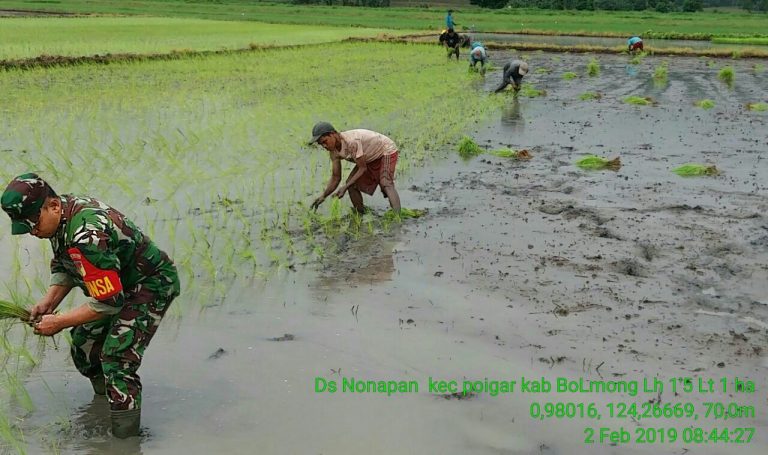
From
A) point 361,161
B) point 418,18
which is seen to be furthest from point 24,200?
point 418,18

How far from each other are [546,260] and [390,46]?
20.0 m

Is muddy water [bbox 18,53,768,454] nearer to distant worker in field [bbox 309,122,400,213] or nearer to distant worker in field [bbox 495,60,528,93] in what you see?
distant worker in field [bbox 309,122,400,213]

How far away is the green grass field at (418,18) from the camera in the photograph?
36703 mm

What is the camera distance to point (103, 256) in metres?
2.63

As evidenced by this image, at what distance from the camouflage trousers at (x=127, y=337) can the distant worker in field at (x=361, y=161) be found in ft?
7.96

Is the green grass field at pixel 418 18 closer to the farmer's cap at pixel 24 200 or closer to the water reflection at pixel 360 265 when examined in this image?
the water reflection at pixel 360 265

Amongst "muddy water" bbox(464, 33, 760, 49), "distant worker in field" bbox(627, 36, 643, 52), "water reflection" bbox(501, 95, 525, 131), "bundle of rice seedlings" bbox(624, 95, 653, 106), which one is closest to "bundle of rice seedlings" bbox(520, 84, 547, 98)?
"water reflection" bbox(501, 95, 525, 131)

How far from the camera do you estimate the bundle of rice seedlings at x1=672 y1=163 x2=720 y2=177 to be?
7.59 metres

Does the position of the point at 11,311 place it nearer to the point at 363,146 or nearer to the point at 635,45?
the point at 363,146

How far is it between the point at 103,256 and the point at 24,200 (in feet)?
1.03

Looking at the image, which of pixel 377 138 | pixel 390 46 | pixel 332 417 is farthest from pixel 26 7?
pixel 332 417

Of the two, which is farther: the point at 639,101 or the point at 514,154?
the point at 639,101

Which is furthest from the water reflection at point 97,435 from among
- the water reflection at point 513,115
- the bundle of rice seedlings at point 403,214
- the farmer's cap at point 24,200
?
the water reflection at point 513,115

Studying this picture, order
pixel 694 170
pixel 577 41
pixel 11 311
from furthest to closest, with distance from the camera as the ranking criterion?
pixel 577 41 < pixel 694 170 < pixel 11 311
